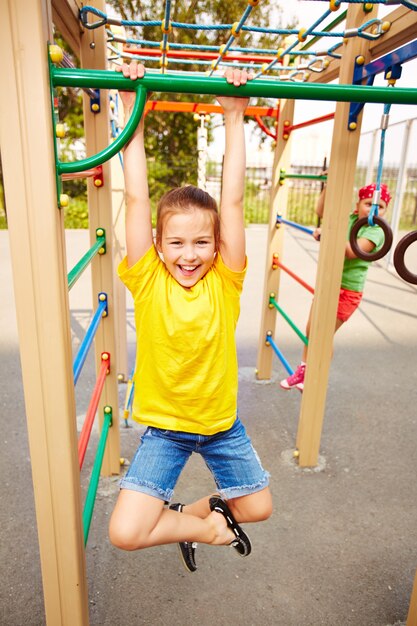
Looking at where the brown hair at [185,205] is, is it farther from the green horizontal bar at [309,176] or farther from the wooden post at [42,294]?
the green horizontal bar at [309,176]

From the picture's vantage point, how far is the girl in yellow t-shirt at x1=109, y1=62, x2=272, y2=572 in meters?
1.28

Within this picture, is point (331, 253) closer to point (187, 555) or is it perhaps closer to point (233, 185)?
point (233, 185)

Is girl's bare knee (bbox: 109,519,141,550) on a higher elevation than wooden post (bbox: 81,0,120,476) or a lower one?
lower

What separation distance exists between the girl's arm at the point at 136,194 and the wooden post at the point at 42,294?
254 mm

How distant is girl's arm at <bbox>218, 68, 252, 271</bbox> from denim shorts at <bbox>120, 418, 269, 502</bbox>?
51 centimetres

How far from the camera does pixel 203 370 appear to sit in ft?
4.42

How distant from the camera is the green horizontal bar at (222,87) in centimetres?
97

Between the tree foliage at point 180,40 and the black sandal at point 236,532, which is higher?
the tree foliage at point 180,40

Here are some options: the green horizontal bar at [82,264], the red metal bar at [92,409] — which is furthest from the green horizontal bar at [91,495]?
the green horizontal bar at [82,264]

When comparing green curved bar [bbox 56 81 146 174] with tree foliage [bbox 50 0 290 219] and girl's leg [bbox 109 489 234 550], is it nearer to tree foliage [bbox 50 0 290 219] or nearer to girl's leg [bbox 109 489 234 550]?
girl's leg [bbox 109 489 234 550]

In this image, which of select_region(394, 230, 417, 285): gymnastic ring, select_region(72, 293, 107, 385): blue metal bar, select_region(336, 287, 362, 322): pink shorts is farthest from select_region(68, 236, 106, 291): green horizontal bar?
select_region(336, 287, 362, 322): pink shorts

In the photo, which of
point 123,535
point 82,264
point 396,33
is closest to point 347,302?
point 396,33

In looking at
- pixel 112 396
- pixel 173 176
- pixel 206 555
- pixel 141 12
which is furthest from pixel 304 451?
pixel 141 12

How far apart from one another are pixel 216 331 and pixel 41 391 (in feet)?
1.61
